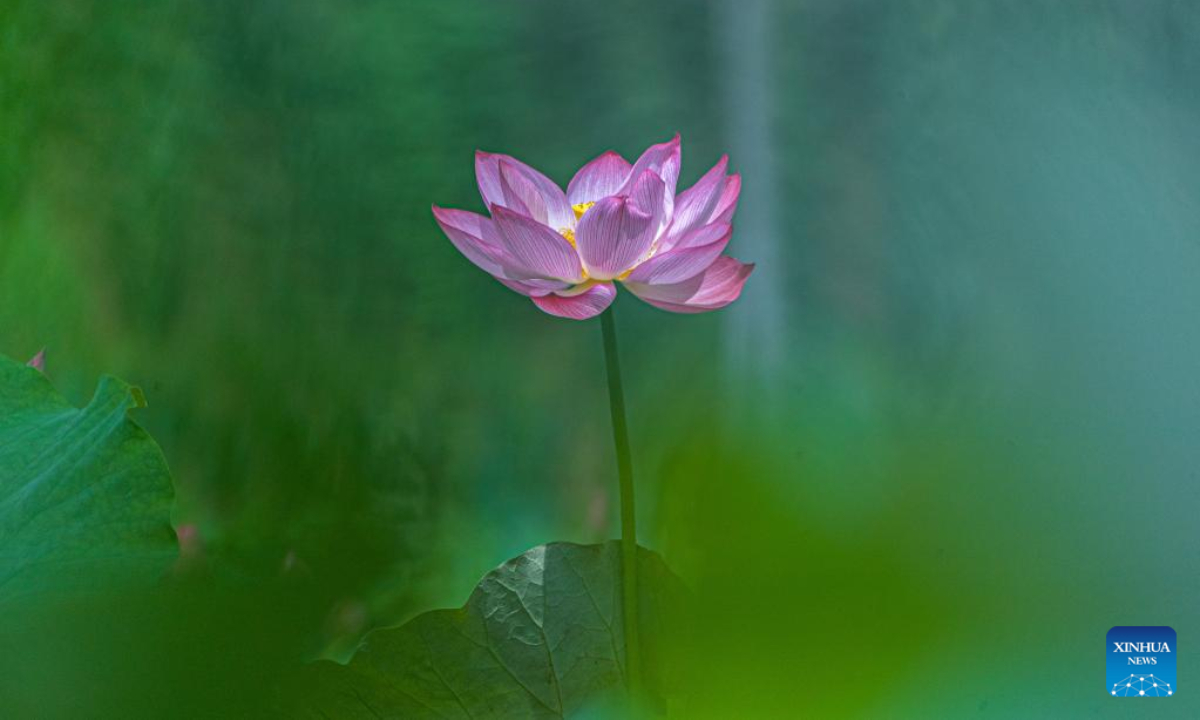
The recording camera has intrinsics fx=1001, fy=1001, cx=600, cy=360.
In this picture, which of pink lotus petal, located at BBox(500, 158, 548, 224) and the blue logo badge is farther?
the blue logo badge

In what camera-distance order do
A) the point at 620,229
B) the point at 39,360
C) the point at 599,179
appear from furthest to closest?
the point at 39,360 < the point at 599,179 < the point at 620,229

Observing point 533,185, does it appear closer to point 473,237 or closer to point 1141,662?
point 473,237

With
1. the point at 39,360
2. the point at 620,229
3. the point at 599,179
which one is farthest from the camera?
the point at 39,360

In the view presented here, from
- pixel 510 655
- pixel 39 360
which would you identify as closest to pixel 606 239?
pixel 510 655

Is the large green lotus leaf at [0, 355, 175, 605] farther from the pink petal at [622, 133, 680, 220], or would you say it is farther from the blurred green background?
the pink petal at [622, 133, 680, 220]

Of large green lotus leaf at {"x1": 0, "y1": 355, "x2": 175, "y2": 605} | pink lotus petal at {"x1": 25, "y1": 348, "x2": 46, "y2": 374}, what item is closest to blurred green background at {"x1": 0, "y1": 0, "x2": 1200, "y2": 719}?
pink lotus petal at {"x1": 25, "y1": 348, "x2": 46, "y2": 374}

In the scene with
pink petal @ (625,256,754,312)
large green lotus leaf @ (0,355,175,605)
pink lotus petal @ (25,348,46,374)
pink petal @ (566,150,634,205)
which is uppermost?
pink petal @ (566,150,634,205)

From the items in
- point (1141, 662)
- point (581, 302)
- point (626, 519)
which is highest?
point (581, 302)

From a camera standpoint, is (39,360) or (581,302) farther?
(39,360)
